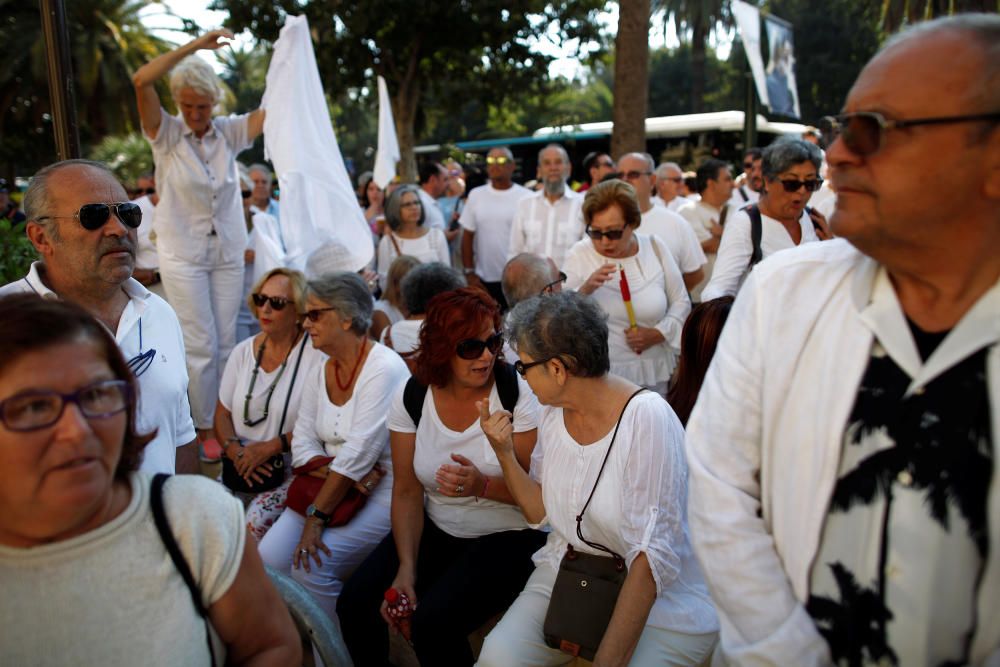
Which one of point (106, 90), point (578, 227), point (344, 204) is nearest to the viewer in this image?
point (344, 204)

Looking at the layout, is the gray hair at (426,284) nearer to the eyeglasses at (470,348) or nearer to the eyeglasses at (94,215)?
the eyeglasses at (470,348)

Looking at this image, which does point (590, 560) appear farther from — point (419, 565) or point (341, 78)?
point (341, 78)

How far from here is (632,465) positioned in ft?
8.96

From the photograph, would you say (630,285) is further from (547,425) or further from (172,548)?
(172,548)

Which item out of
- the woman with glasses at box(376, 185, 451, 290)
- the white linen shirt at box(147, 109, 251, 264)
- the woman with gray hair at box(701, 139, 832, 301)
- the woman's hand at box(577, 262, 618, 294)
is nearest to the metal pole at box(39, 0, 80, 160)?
the white linen shirt at box(147, 109, 251, 264)

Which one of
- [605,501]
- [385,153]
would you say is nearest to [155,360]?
[605,501]

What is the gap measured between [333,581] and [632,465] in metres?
1.80

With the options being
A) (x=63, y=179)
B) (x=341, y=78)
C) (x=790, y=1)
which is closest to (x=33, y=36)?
(x=341, y=78)

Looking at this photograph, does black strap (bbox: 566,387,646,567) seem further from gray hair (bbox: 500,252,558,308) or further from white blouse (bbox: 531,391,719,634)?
gray hair (bbox: 500,252,558,308)

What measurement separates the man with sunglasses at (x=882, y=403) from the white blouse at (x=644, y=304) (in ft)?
10.2

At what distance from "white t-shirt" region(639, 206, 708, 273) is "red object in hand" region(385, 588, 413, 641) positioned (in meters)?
3.06

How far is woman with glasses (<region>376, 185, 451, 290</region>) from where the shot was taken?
6.81 m

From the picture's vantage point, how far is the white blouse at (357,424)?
3.87 metres

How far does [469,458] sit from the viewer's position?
3.49 meters
